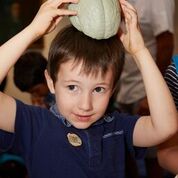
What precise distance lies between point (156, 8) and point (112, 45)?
81 cm

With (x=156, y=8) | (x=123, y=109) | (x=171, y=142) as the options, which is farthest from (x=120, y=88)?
(x=171, y=142)

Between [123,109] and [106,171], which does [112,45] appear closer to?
[106,171]

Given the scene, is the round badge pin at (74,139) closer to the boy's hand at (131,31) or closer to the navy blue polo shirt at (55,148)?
the navy blue polo shirt at (55,148)

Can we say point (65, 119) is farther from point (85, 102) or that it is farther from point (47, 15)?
point (47, 15)

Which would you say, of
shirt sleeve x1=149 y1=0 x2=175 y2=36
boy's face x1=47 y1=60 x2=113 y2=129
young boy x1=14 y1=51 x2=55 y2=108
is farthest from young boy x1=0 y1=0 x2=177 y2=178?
young boy x1=14 y1=51 x2=55 y2=108

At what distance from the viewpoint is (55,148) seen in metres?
0.92

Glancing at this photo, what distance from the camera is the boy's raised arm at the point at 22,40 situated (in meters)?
0.84

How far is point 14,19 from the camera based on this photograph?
255 centimetres

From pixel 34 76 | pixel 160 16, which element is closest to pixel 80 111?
pixel 160 16

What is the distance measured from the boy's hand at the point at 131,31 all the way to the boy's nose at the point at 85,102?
15cm

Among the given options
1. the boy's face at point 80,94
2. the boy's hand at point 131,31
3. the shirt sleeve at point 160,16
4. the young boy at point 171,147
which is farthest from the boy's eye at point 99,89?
the shirt sleeve at point 160,16

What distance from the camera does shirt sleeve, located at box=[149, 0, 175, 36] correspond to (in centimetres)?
167

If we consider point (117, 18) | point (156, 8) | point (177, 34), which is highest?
point (117, 18)

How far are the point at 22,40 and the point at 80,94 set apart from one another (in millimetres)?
166
